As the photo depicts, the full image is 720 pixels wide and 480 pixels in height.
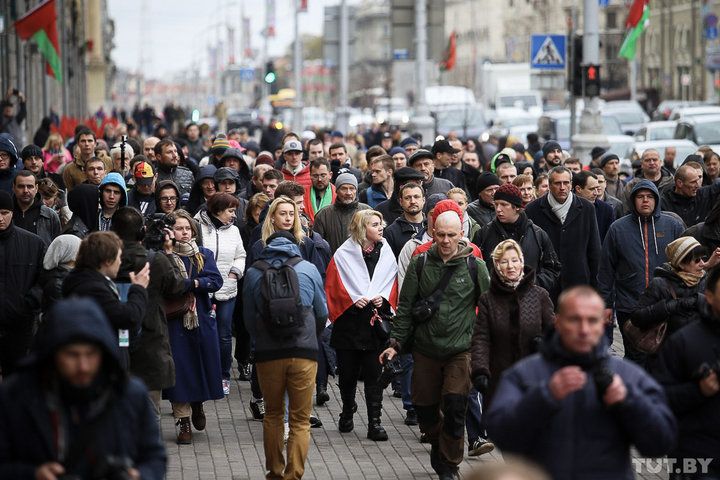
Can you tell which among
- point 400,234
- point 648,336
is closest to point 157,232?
point 400,234

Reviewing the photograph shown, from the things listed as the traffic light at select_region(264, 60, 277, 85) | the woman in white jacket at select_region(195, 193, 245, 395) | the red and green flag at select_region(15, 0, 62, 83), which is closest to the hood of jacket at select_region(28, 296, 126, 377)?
the woman in white jacket at select_region(195, 193, 245, 395)

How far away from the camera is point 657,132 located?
33.3m

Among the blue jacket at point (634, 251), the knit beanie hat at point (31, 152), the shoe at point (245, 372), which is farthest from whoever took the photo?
the knit beanie hat at point (31, 152)

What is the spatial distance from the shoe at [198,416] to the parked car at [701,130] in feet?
66.4

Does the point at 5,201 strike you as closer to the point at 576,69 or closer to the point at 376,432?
the point at 376,432

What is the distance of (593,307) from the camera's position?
18.5ft

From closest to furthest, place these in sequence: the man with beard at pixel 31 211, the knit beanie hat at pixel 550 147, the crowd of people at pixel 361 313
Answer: the crowd of people at pixel 361 313 → the man with beard at pixel 31 211 → the knit beanie hat at pixel 550 147

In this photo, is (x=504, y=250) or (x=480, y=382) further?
(x=504, y=250)

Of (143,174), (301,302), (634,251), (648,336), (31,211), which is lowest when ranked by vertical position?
(648,336)

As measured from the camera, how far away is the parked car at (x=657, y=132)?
109 ft

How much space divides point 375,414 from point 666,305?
2.90m

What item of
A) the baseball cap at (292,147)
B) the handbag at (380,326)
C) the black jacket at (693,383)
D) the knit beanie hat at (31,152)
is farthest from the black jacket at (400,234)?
the black jacket at (693,383)

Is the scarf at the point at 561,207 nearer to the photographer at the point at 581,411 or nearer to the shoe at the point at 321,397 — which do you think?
the shoe at the point at 321,397

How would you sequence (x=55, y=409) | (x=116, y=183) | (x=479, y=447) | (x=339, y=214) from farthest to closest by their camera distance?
(x=339, y=214), (x=116, y=183), (x=479, y=447), (x=55, y=409)
